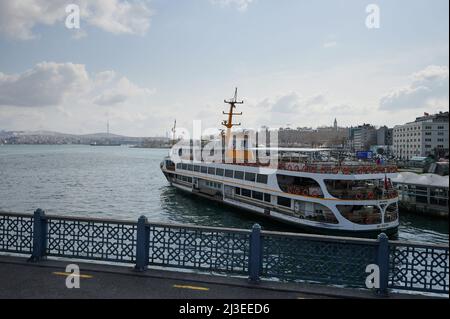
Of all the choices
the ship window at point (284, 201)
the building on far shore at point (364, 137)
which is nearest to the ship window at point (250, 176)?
the ship window at point (284, 201)

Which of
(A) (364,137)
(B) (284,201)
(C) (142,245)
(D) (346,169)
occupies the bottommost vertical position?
(B) (284,201)

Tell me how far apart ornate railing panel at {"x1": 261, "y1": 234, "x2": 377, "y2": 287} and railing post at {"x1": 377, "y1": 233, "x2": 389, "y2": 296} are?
0.44ft

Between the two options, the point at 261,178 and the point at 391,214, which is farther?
the point at 261,178

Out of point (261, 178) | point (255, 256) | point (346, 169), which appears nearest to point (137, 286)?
point (255, 256)

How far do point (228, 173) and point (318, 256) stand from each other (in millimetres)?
24444

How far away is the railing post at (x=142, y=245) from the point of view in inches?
277

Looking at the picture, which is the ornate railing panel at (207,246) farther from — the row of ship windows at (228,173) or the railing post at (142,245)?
the row of ship windows at (228,173)

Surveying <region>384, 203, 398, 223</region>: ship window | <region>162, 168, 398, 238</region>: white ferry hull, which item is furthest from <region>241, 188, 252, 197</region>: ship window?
<region>384, 203, 398, 223</region>: ship window

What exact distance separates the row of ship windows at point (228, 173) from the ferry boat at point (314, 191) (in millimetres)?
74

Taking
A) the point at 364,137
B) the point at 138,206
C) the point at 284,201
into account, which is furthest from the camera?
the point at 364,137

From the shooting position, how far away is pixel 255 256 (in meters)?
6.71

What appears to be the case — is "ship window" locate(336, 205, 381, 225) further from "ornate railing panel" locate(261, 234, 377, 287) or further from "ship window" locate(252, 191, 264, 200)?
"ornate railing panel" locate(261, 234, 377, 287)

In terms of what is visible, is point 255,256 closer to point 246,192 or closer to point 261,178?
point 261,178

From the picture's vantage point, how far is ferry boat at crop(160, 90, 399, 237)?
21594 millimetres
